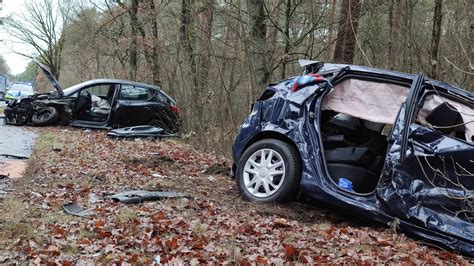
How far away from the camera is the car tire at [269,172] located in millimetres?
5680

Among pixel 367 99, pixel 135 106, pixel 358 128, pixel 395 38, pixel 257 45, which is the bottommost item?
pixel 135 106

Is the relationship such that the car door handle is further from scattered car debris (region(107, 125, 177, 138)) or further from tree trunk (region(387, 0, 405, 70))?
scattered car debris (region(107, 125, 177, 138))

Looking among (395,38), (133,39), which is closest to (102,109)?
(133,39)

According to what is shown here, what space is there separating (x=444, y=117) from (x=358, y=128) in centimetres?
128

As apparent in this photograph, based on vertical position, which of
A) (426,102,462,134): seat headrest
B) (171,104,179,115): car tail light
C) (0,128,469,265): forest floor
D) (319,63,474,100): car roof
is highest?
(319,63,474,100): car roof

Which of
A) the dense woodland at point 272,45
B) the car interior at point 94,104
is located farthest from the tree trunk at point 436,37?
the car interior at point 94,104

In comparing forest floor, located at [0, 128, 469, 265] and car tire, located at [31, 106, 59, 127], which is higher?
car tire, located at [31, 106, 59, 127]

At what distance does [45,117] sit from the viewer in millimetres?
14320

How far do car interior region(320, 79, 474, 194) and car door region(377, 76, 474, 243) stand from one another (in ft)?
0.22

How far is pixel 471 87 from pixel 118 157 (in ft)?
20.3

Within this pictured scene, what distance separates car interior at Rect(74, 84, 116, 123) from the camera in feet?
47.0

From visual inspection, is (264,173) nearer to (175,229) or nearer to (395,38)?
(175,229)

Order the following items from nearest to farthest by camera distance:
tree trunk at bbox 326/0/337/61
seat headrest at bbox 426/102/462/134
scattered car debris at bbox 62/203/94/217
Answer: scattered car debris at bbox 62/203/94/217, seat headrest at bbox 426/102/462/134, tree trunk at bbox 326/0/337/61

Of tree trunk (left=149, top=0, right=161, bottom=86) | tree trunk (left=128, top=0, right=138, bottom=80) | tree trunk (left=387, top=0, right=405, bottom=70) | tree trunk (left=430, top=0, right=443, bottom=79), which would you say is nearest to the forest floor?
tree trunk (left=430, top=0, right=443, bottom=79)
